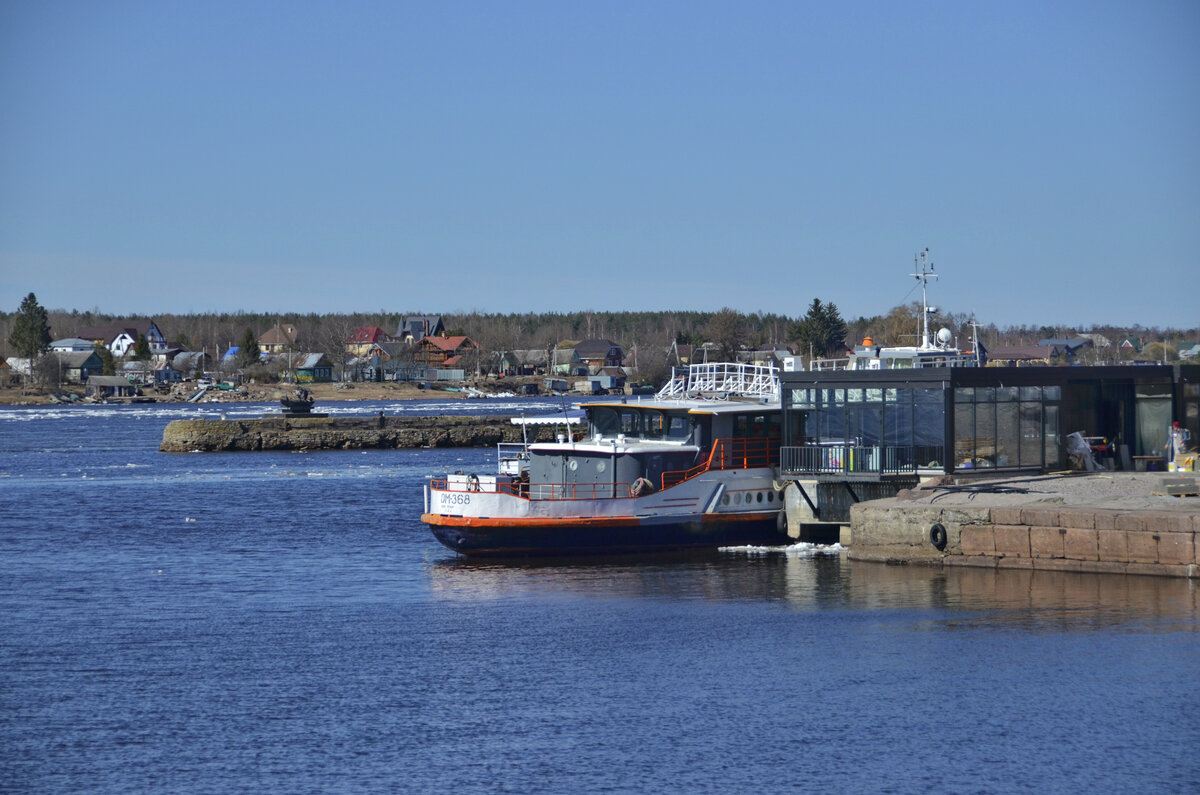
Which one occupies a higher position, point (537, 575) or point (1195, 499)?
point (1195, 499)

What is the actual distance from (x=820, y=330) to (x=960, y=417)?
126 meters

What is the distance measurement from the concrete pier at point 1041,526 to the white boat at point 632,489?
4654 mm

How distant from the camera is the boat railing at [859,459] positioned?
40688mm

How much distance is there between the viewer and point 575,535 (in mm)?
40406

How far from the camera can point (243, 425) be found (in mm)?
104312

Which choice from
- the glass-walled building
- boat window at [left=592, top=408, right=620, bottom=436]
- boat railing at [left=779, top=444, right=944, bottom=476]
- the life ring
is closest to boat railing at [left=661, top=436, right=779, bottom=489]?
the glass-walled building

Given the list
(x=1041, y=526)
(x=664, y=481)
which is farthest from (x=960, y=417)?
(x=664, y=481)

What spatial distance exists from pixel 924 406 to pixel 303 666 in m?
21.4

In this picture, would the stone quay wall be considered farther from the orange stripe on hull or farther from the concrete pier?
the orange stripe on hull

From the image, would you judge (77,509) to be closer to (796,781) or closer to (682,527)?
(682,527)

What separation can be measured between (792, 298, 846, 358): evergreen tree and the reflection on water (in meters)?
125

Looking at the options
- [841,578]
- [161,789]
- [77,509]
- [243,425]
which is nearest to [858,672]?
[841,578]

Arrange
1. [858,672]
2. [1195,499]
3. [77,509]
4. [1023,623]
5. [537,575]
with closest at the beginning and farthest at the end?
[858,672] → [1023,623] → [1195,499] → [537,575] → [77,509]

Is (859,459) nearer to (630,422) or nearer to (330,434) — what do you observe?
(630,422)
